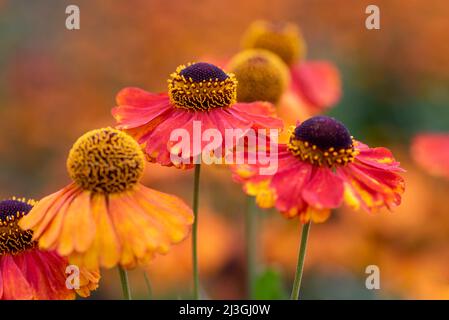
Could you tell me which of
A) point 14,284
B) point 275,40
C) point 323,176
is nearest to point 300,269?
point 323,176

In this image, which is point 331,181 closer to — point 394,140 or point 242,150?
point 242,150

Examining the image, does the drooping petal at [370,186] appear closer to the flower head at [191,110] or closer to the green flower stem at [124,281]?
the flower head at [191,110]

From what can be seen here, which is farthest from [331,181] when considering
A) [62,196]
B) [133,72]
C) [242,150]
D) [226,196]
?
[133,72]

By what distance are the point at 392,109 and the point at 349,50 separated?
37 centimetres

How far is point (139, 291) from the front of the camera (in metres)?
2.11

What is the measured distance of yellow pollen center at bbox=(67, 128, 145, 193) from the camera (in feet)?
2.95

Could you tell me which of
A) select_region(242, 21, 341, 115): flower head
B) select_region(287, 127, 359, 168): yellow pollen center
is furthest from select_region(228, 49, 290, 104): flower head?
select_region(287, 127, 359, 168): yellow pollen center

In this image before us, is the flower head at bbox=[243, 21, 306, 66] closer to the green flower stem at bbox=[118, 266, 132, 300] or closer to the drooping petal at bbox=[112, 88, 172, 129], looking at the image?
the drooping petal at bbox=[112, 88, 172, 129]

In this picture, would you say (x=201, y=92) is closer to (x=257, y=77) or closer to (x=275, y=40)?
(x=257, y=77)

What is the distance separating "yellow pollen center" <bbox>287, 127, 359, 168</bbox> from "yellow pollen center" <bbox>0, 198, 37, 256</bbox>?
39 centimetres

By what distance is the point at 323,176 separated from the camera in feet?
3.09

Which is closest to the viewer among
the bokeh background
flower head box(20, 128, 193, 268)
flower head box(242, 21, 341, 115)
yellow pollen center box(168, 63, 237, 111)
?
flower head box(20, 128, 193, 268)

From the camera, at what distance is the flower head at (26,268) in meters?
0.88

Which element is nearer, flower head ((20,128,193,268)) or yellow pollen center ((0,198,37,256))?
flower head ((20,128,193,268))
